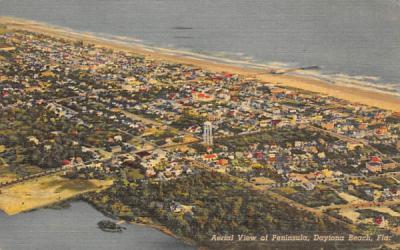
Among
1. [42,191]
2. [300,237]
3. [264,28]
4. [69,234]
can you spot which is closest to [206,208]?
[300,237]

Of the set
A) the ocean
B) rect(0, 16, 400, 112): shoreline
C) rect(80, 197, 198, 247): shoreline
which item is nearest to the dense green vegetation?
rect(80, 197, 198, 247): shoreline

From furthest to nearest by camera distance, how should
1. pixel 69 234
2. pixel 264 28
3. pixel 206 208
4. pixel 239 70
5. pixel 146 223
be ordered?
pixel 264 28, pixel 239 70, pixel 206 208, pixel 146 223, pixel 69 234

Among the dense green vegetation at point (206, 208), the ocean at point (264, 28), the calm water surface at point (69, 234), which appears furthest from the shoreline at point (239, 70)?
the calm water surface at point (69, 234)

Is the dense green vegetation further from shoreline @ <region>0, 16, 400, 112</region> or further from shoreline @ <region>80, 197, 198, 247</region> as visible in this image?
shoreline @ <region>0, 16, 400, 112</region>

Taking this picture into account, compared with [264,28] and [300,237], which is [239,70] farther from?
[300,237]

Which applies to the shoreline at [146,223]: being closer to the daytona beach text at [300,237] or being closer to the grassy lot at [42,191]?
the grassy lot at [42,191]
